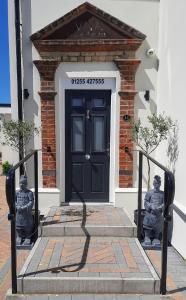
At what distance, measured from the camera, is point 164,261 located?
3453 millimetres

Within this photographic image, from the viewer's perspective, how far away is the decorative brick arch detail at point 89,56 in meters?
5.77

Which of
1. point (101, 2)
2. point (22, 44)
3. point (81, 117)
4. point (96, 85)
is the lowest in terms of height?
point (81, 117)

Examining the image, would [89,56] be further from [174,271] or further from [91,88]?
[174,271]

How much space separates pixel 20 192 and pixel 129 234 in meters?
1.85

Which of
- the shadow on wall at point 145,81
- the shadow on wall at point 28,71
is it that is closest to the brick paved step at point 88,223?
the shadow on wall at point 28,71

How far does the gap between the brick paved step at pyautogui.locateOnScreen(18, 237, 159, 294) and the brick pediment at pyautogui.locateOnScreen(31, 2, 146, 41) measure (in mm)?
3694

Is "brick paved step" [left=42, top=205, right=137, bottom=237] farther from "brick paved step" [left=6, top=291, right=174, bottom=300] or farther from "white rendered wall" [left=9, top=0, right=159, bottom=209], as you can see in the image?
"white rendered wall" [left=9, top=0, right=159, bottom=209]

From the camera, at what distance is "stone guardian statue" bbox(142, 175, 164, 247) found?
4.62 meters

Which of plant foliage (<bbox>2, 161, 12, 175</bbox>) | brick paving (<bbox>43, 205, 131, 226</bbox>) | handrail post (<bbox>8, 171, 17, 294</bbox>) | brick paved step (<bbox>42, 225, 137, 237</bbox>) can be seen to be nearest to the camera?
handrail post (<bbox>8, 171, 17, 294</bbox>)

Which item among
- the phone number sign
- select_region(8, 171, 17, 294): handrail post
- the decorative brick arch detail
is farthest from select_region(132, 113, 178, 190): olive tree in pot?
select_region(8, 171, 17, 294): handrail post

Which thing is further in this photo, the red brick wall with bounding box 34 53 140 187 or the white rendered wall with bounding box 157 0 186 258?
the red brick wall with bounding box 34 53 140 187

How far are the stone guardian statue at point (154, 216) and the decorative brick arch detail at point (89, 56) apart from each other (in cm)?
147

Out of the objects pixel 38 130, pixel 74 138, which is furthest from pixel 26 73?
pixel 74 138

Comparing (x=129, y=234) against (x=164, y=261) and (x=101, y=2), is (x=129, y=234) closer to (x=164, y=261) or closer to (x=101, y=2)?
(x=164, y=261)
